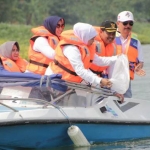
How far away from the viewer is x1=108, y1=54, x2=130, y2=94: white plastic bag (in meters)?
8.72

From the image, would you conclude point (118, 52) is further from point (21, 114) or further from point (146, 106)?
point (21, 114)

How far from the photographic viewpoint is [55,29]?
30.7ft

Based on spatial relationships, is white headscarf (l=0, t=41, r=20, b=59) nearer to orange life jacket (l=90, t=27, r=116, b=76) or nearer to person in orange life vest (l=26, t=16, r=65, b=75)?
person in orange life vest (l=26, t=16, r=65, b=75)

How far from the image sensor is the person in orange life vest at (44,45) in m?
9.08

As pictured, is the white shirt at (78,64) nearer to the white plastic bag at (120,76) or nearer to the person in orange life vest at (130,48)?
the white plastic bag at (120,76)

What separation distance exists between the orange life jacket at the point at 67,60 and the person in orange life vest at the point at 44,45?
422 millimetres

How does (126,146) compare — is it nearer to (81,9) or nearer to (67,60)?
(67,60)

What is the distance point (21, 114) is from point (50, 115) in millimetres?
321

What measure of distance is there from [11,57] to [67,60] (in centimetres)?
104

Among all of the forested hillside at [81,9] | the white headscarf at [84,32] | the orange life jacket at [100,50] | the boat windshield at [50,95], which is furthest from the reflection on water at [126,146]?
the forested hillside at [81,9]

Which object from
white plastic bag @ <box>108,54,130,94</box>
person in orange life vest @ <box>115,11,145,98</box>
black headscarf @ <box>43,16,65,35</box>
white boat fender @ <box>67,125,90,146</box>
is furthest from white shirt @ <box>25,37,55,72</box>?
white boat fender @ <box>67,125,90,146</box>

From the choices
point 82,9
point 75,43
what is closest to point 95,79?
point 75,43

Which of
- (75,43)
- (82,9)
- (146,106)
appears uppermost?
(75,43)

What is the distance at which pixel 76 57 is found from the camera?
27.4 ft
